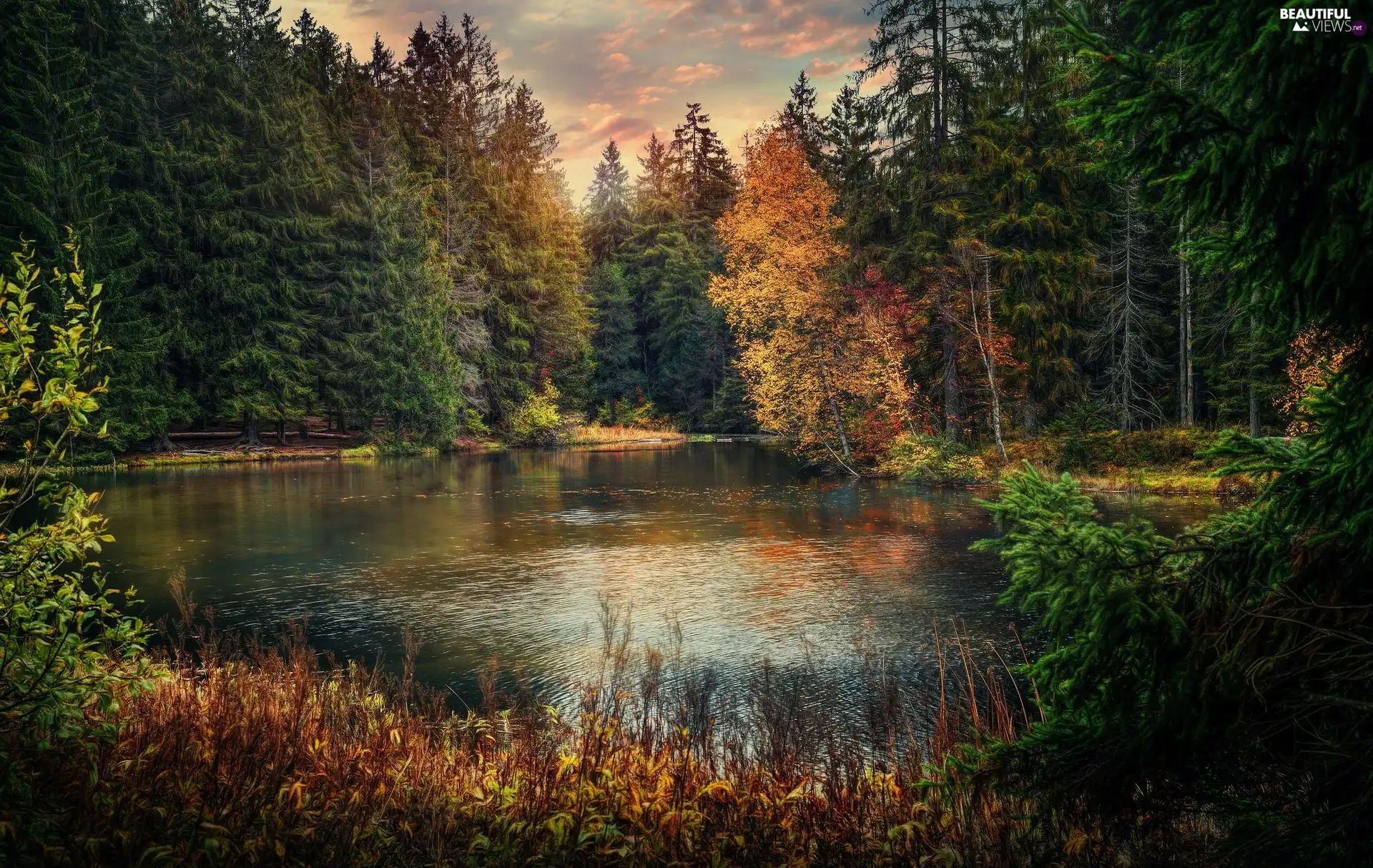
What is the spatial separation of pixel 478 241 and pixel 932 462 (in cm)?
3632

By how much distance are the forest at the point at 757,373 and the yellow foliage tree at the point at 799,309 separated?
19 cm

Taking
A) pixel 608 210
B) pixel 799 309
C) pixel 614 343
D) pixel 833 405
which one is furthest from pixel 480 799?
pixel 608 210

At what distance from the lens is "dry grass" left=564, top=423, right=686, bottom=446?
5288 centimetres

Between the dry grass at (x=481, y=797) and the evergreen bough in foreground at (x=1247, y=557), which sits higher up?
the evergreen bough in foreground at (x=1247, y=557)

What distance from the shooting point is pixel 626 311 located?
6938cm

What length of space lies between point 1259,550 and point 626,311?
67.6m

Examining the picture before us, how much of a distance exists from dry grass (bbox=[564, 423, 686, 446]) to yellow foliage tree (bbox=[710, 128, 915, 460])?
895 inches

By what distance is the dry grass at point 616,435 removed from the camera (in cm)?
5288

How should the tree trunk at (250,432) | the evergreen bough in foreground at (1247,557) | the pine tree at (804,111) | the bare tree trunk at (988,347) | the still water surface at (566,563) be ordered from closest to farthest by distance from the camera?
the evergreen bough in foreground at (1247,557) → the still water surface at (566,563) → the bare tree trunk at (988,347) → the tree trunk at (250,432) → the pine tree at (804,111)

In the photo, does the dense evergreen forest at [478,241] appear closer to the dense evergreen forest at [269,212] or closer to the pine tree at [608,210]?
the dense evergreen forest at [269,212]

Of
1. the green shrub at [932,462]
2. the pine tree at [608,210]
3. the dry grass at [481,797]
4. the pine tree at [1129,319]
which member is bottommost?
the dry grass at [481,797]

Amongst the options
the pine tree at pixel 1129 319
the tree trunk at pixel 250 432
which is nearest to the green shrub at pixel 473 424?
the tree trunk at pixel 250 432

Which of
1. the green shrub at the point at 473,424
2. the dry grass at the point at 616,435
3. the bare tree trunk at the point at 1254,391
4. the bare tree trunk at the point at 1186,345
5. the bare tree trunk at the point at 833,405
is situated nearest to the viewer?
the bare tree trunk at the point at 1254,391

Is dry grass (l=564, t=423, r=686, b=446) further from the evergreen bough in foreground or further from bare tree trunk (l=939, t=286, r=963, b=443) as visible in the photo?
the evergreen bough in foreground
